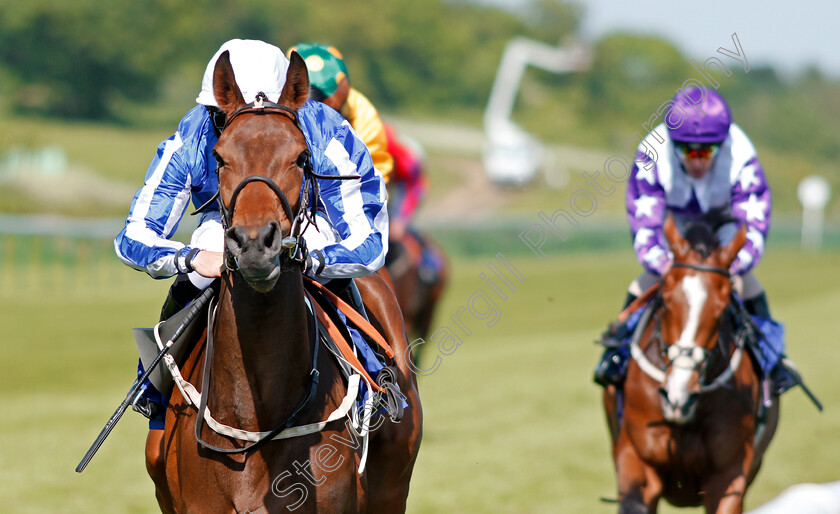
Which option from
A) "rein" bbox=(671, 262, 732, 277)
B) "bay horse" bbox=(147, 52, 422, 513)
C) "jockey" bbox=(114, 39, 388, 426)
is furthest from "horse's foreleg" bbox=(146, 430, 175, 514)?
"rein" bbox=(671, 262, 732, 277)

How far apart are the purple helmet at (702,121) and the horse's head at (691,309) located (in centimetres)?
49

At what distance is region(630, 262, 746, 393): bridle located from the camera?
183 inches

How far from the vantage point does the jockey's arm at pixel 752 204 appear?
5.11 m

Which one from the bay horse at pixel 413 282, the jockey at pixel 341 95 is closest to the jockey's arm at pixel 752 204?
the jockey at pixel 341 95

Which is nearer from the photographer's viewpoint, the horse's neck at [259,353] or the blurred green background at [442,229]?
the horse's neck at [259,353]

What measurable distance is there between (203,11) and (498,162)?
20.0 m

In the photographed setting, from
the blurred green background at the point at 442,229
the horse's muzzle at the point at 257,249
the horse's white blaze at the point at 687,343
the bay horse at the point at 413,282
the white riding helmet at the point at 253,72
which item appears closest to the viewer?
the horse's muzzle at the point at 257,249

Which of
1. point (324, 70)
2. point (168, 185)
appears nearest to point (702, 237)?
point (324, 70)

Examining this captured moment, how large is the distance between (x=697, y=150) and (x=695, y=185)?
0.25 metres

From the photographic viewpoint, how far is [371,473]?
4.05 meters

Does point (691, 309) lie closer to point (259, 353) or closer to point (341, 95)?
point (341, 95)

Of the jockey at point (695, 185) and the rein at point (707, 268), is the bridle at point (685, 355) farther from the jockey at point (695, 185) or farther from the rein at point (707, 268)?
the jockey at point (695, 185)

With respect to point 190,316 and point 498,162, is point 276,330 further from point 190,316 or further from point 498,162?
point 498,162

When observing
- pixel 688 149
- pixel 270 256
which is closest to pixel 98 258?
pixel 688 149
